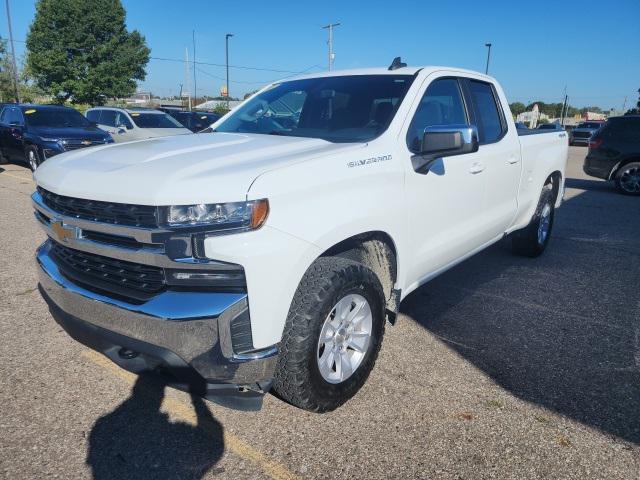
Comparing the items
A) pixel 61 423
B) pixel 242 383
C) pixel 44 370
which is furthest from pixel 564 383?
pixel 44 370

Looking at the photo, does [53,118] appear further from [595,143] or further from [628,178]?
[628,178]

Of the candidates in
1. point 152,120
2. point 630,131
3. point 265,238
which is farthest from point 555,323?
point 152,120

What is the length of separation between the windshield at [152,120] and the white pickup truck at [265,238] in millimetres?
11816

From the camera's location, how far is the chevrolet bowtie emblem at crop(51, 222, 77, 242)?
2.47 metres

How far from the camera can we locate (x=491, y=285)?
491 cm

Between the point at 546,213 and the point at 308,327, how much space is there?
4443mm

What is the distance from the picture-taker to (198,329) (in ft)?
6.77

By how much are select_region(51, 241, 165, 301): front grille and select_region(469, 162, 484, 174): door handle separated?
2.47m

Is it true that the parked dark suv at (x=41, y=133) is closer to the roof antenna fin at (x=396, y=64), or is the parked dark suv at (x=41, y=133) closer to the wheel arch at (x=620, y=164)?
the roof antenna fin at (x=396, y=64)

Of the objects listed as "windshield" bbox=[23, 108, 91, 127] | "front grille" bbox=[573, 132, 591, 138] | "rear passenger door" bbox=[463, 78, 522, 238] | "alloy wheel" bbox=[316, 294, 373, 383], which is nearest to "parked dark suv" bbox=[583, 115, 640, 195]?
"rear passenger door" bbox=[463, 78, 522, 238]

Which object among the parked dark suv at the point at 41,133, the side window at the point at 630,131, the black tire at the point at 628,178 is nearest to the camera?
the parked dark suv at the point at 41,133

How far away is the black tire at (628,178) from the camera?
11320 millimetres

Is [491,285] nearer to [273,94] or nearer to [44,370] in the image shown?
[273,94]

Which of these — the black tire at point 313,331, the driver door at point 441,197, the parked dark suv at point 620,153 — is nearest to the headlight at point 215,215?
the black tire at point 313,331
